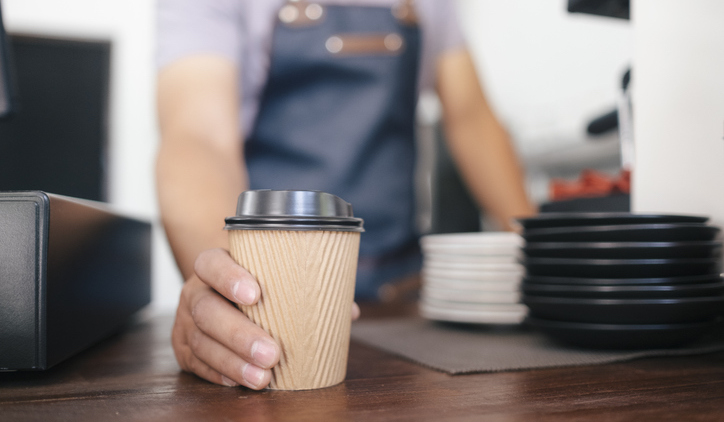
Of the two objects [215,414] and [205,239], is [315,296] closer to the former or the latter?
[215,414]

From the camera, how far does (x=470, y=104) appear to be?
1.48 meters

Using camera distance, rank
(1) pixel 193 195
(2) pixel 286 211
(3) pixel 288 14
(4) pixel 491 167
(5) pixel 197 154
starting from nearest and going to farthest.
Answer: (2) pixel 286 211 < (1) pixel 193 195 < (5) pixel 197 154 < (3) pixel 288 14 < (4) pixel 491 167

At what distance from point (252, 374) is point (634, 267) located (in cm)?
38

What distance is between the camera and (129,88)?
9.73 feet

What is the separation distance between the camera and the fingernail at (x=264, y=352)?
408mm

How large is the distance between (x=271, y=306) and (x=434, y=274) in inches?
16.1

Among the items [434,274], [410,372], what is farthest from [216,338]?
[434,274]

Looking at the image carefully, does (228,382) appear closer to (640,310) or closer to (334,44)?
(640,310)

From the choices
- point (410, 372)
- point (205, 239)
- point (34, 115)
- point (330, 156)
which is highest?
point (34, 115)

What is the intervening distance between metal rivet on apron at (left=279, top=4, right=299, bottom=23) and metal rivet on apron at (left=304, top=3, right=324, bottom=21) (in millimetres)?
26

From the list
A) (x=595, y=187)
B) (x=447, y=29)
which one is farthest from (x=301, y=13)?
(x=595, y=187)

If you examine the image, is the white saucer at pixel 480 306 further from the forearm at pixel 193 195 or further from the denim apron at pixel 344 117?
the denim apron at pixel 344 117

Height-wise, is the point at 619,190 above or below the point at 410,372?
above

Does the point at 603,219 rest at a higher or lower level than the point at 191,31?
lower
